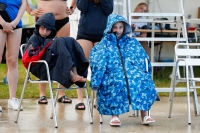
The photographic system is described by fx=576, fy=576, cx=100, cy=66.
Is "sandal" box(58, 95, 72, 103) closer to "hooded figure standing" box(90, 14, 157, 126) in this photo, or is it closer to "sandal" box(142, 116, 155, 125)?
Answer: "hooded figure standing" box(90, 14, 157, 126)

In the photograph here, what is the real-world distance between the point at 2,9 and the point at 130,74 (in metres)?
2.00

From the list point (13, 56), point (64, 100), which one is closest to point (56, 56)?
point (13, 56)

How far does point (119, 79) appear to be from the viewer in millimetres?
6730

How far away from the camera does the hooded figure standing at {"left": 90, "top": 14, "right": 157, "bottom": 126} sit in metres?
6.72

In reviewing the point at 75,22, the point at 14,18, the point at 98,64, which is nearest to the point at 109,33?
the point at 98,64

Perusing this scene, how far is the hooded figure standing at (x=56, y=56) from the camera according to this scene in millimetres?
6676

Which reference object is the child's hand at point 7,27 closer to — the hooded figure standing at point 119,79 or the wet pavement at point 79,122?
the wet pavement at point 79,122

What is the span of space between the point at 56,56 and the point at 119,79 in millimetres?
792

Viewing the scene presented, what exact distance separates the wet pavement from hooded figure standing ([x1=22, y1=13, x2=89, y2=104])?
53 centimetres

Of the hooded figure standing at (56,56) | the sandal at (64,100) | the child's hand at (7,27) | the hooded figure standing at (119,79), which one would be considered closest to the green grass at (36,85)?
the sandal at (64,100)

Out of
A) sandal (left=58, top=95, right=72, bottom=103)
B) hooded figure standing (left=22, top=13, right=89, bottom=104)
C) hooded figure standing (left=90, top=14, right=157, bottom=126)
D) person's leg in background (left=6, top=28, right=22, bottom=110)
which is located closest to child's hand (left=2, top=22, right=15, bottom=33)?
person's leg in background (left=6, top=28, right=22, bottom=110)

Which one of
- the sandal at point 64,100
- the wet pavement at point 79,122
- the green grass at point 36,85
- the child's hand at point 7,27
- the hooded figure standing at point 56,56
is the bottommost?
the wet pavement at point 79,122

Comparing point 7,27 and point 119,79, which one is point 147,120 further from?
point 7,27

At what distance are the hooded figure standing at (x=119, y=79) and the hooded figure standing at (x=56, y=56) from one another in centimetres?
23
